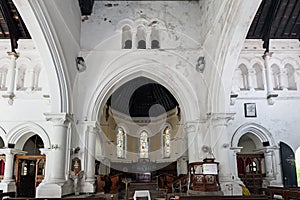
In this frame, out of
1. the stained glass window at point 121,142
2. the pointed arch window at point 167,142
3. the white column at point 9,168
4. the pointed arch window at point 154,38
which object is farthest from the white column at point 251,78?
the stained glass window at point 121,142

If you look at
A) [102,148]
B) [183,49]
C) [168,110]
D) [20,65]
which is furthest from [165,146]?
[20,65]

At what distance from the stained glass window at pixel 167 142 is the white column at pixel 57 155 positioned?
1024 cm

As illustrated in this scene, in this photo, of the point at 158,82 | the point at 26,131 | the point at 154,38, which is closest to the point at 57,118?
the point at 26,131

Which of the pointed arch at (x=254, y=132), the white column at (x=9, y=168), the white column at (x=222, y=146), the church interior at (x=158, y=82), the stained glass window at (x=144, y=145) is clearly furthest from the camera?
the stained glass window at (x=144, y=145)

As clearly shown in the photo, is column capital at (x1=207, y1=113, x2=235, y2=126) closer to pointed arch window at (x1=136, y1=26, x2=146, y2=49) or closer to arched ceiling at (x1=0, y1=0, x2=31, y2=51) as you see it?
pointed arch window at (x1=136, y1=26, x2=146, y2=49)

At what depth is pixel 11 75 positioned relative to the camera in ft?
37.7

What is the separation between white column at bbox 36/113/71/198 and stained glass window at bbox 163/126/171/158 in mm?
10236

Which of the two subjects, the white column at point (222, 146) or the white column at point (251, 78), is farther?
the white column at point (251, 78)

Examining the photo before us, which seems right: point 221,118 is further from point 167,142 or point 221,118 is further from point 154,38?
point 167,142

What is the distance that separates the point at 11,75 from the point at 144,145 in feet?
36.2

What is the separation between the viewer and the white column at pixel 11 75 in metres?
11.3

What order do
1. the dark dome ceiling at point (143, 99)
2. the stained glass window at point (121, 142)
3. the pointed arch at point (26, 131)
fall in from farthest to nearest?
the stained glass window at point (121, 142) → the dark dome ceiling at point (143, 99) → the pointed arch at point (26, 131)

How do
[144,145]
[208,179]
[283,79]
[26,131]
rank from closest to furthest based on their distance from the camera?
[208,179] < [26,131] < [283,79] < [144,145]

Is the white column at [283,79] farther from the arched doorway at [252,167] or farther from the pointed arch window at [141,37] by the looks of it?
the pointed arch window at [141,37]
